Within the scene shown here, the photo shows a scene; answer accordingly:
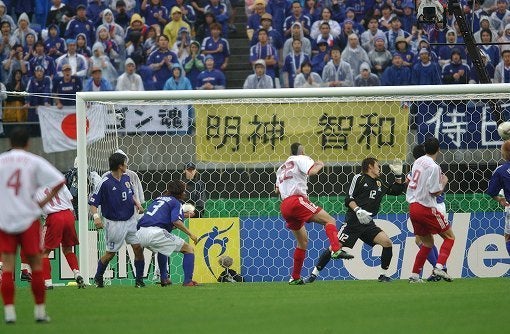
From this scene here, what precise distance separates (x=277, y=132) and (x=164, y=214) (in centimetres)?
374

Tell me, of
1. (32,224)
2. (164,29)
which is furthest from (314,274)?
(164,29)

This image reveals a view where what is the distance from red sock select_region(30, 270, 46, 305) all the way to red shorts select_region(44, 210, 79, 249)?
6.00 metres

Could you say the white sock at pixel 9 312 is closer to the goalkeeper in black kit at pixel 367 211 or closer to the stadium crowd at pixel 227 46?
the goalkeeper in black kit at pixel 367 211

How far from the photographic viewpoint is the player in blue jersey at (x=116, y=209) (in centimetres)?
1694

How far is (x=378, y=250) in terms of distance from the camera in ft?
63.8

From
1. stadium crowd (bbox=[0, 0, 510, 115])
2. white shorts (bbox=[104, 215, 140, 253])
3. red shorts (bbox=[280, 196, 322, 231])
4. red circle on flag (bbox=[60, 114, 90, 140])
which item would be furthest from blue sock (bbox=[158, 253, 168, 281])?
stadium crowd (bbox=[0, 0, 510, 115])

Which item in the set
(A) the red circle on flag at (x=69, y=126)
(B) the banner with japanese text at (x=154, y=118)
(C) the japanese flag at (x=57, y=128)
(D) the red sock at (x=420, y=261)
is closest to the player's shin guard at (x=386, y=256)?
(D) the red sock at (x=420, y=261)

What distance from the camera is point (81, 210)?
1794cm

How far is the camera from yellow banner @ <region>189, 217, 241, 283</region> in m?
19.4

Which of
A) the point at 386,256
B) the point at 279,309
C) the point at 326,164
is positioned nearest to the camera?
the point at 279,309

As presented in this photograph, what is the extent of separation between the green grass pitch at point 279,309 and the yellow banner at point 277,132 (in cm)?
414

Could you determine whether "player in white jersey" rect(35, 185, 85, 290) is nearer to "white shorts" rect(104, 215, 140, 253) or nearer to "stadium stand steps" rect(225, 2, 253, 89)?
"white shorts" rect(104, 215, 140, 253)

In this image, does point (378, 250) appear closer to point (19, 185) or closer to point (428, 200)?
point (428, 200)

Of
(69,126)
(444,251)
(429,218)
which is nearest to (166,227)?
(429,218)
